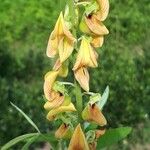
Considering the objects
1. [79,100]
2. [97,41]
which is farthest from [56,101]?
[97,41]

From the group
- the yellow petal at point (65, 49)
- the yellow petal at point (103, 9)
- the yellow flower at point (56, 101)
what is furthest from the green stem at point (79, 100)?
the yellow petal at point (103, 9)

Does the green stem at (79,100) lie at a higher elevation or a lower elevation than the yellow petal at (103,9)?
lower

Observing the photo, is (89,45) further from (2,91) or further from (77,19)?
(2,91)

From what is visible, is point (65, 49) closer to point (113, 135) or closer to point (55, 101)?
point (55, 101)

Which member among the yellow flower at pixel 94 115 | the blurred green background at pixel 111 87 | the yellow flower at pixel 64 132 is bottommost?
the blurred green background at pixel 111 87

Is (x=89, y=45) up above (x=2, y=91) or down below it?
above

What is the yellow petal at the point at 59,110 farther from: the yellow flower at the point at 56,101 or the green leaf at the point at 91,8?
the green leaf at the point at 91,8

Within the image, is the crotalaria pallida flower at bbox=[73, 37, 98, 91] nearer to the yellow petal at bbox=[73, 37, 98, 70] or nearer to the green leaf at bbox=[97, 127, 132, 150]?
the yellow petal at bbox=[73, 37, 98, 70]

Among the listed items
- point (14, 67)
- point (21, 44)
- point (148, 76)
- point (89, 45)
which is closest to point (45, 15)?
point (21, 44)
